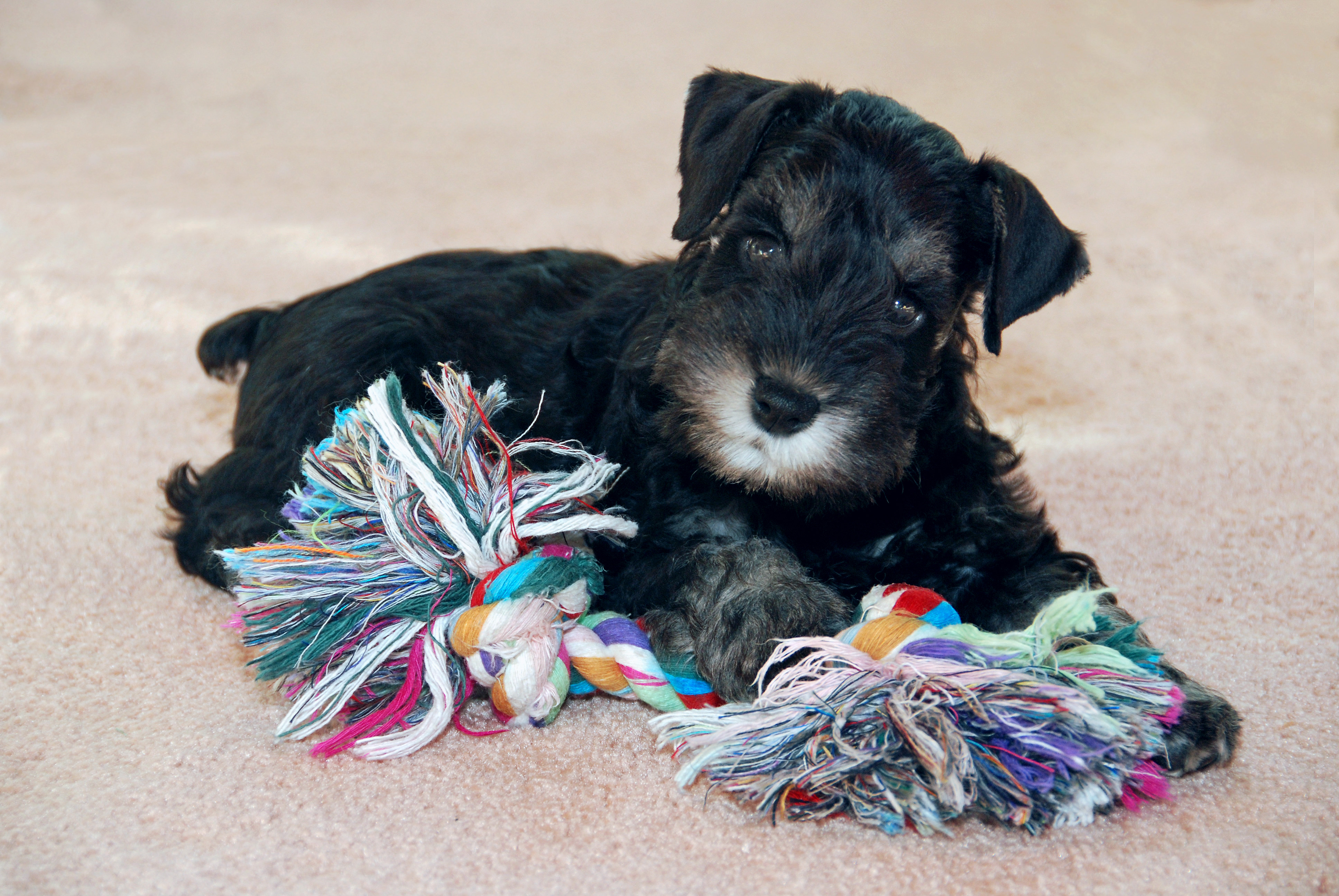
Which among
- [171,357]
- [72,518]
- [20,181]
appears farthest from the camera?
[20,181]

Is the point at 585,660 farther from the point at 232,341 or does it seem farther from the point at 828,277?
the point at 232,341

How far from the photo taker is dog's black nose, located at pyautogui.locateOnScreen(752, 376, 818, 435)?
2029 millimetres

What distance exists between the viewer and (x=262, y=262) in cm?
529

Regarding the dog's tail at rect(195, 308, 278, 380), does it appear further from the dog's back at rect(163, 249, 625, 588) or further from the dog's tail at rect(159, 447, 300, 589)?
the dog's tail at rect(159, 447, 300, 589)

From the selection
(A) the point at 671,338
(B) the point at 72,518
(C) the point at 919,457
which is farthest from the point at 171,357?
(C) the point at 919,457

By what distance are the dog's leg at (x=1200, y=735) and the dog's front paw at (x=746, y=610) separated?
532 millimetres

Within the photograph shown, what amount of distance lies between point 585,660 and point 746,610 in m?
0.34

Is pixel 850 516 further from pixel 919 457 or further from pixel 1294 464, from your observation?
pixel 1294 464

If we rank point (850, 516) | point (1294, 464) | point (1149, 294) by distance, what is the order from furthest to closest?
point (1149, 294)
point (1294, 464)
point (850, 516)

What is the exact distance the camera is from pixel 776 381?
205cm

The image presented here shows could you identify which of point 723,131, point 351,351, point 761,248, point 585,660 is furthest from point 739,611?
point 351,351

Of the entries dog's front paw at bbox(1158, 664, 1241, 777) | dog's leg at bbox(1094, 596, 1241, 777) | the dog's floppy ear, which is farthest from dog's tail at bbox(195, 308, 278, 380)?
dog's front paw at bbox(1158, 664, 1241, 777)

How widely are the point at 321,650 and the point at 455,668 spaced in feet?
0.86

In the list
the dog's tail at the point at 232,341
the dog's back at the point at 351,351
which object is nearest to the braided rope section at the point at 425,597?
the dog's back at the point at 351,351
